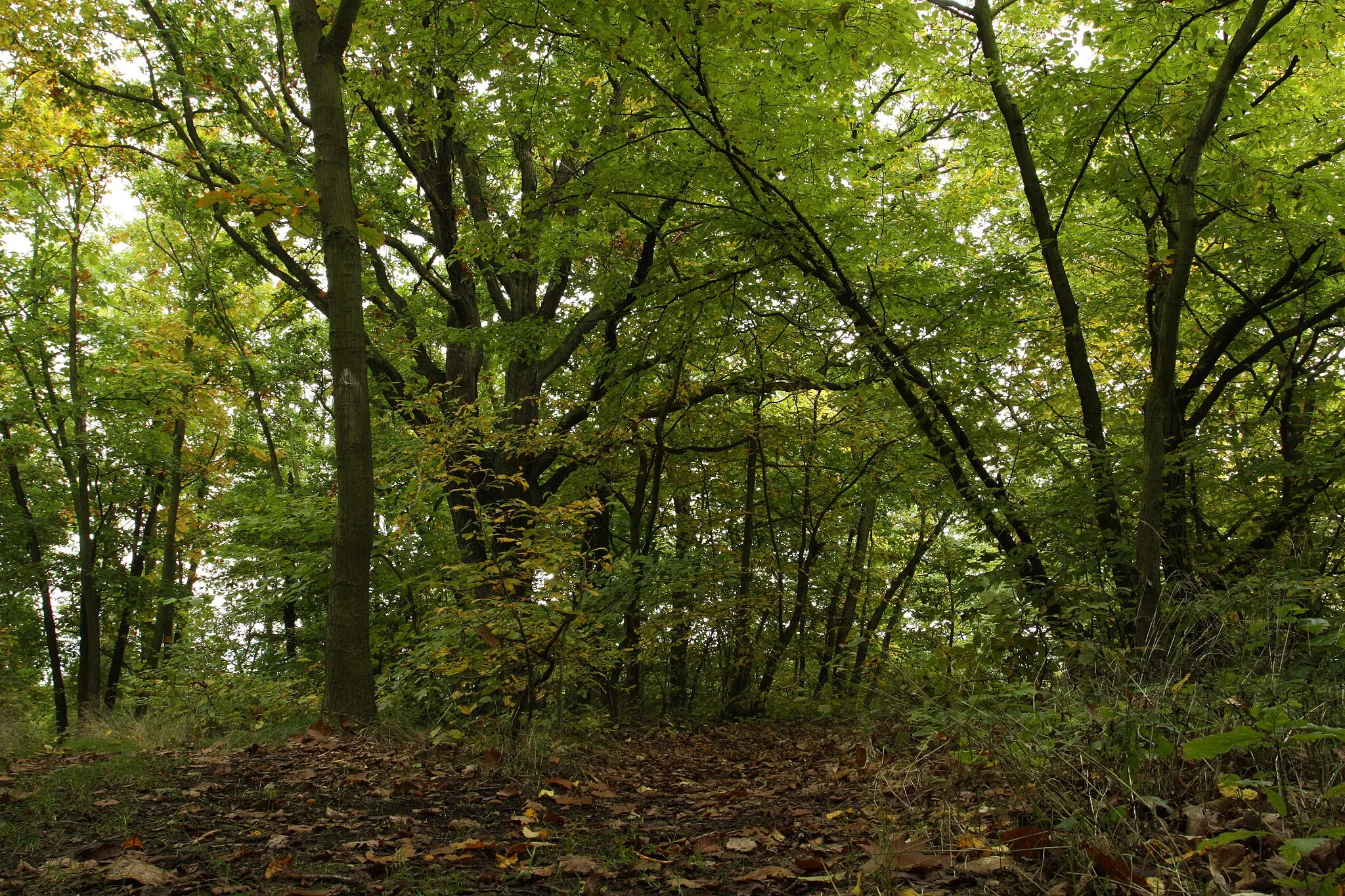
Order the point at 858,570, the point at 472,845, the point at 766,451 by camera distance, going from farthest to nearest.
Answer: the point at 858,570
the point at 766,451
the point at 472,845

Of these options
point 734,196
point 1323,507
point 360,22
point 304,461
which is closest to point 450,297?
point 360,22

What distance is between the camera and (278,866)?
8.46 ft

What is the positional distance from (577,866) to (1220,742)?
6.49 feet

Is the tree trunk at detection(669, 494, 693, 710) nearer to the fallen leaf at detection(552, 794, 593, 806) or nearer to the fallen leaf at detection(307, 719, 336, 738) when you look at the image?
the fallen leaf at detection(307, 719, 336, 738)

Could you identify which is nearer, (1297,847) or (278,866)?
(1297,847)

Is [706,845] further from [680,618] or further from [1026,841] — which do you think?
[680,618]

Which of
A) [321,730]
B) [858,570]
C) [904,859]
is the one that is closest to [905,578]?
[858,570]

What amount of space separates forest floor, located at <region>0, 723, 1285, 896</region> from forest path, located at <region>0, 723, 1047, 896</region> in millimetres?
11

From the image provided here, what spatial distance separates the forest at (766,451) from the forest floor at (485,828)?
0.10ft

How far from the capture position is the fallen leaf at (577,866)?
8.77 feet

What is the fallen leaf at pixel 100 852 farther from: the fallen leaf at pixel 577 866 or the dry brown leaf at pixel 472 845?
the fallen leaf at pixel 577 866

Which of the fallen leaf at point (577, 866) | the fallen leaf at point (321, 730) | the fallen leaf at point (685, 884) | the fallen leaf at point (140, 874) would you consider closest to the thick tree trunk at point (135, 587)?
the fallen leaf at point (321, 730)

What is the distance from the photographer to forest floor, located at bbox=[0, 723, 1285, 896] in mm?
2430

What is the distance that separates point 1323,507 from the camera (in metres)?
5.26
